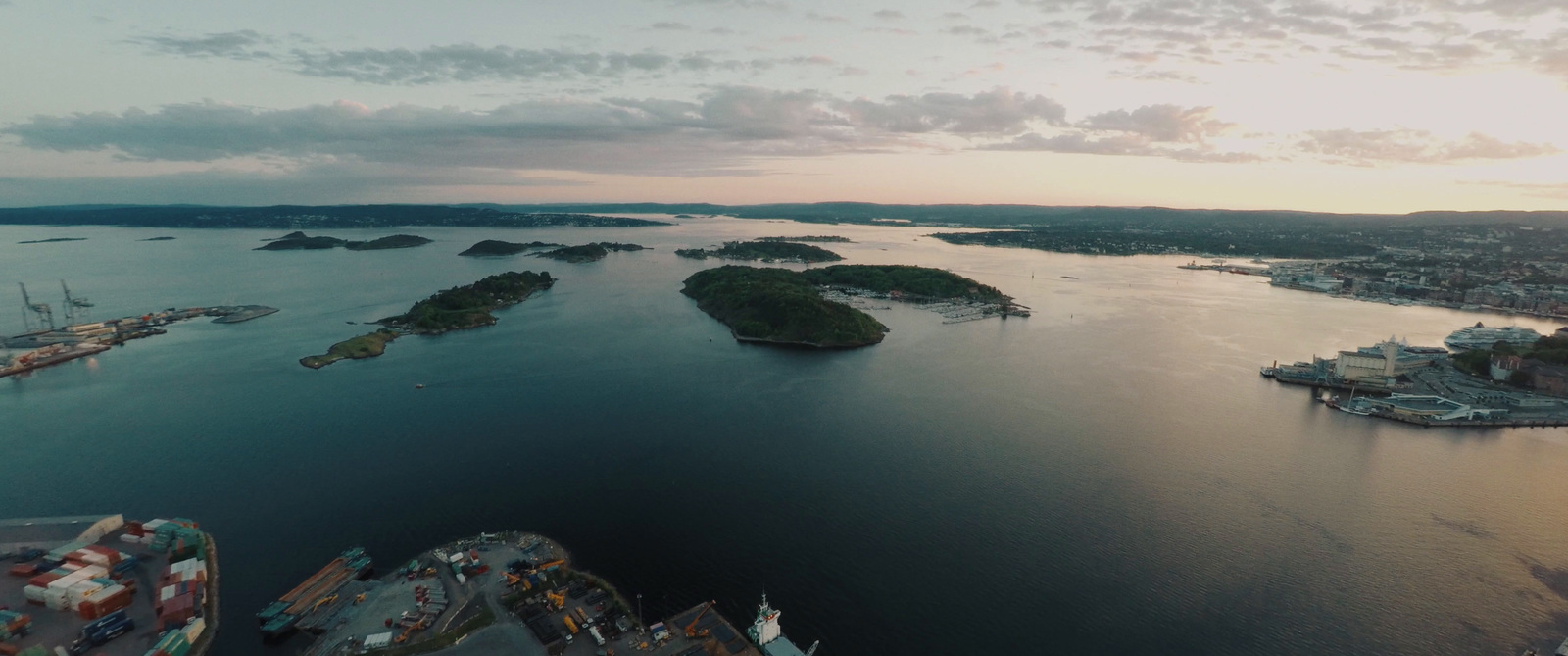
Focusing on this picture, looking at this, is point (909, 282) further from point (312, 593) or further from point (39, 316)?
point (39, 316)

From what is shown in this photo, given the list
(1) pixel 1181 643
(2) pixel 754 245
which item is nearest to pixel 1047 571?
(1) pixel 1181 643

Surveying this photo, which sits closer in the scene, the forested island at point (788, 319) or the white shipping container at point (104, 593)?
the white shipping container at point (104, 593)

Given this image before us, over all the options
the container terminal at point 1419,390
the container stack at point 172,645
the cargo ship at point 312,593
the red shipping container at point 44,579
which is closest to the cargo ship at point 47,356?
the red shipping container at point 44,579

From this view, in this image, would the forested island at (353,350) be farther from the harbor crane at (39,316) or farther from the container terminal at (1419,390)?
the container terminal at (1419,390)

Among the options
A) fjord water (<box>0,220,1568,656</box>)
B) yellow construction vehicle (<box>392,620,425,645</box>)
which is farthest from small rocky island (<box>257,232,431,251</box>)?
yellow construction vehicle (<box>392,620,425,645</box>)

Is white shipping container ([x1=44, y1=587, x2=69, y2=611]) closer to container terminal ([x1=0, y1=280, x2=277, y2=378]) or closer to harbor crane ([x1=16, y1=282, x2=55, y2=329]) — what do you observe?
container terminal ([x1=0, y1=280, x2=277, y2=378])

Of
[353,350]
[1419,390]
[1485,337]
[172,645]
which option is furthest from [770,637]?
[1485,337]
